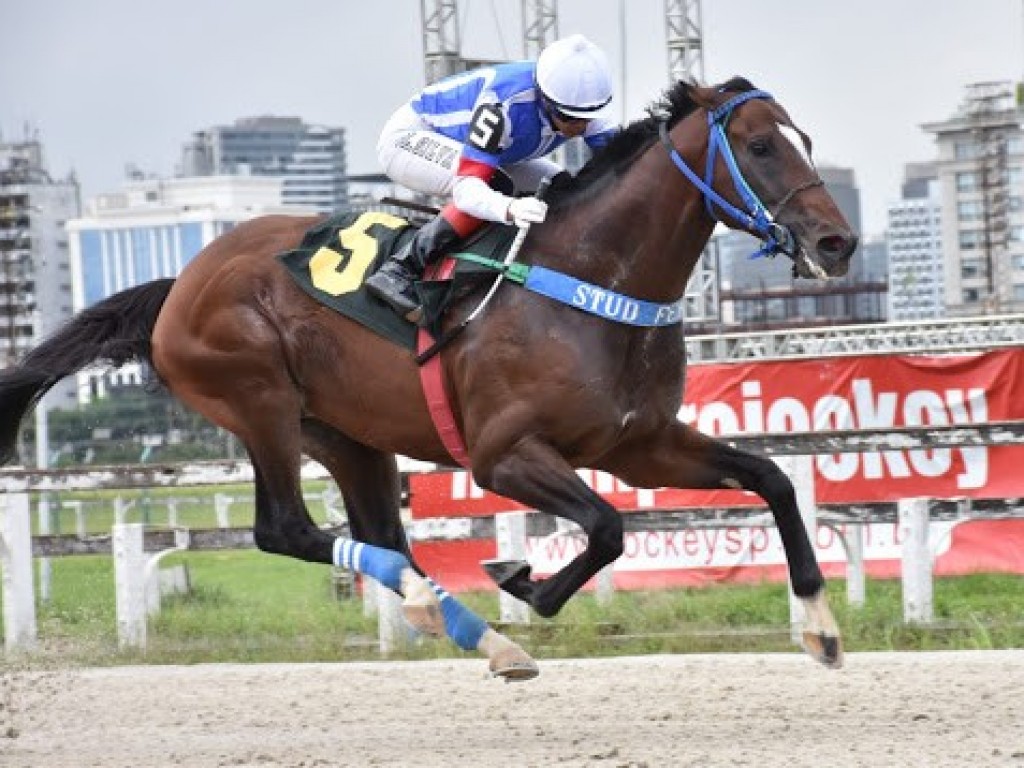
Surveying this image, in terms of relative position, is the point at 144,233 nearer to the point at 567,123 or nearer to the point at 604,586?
the point at 604,586

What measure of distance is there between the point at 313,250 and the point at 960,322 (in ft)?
34.9

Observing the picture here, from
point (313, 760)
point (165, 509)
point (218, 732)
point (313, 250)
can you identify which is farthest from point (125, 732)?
point (165, 509)

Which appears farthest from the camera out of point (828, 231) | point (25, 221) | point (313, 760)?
point (25, 221)

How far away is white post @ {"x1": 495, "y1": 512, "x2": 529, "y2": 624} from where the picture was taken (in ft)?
33.2

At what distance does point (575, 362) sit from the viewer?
6.96 m

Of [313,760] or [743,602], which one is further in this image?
[743,602]

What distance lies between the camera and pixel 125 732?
26.1 feet

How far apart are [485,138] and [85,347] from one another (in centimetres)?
220

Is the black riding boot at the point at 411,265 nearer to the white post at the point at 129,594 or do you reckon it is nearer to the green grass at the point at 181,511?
the white post at the point at 129,594

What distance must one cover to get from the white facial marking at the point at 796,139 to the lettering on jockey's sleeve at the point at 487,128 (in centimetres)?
95

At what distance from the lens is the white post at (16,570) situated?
433 inches

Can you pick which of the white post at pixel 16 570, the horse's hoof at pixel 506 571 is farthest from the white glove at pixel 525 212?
the white post at pixel 16 570

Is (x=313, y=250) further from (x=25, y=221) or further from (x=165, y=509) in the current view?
(x=25, y=221)

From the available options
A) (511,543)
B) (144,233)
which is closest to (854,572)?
(511,543)
